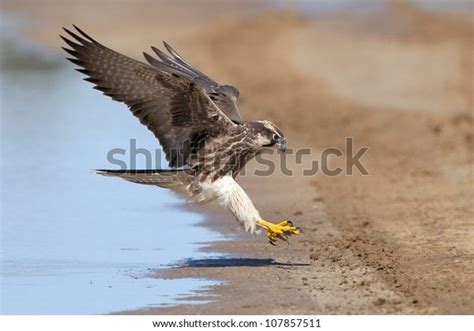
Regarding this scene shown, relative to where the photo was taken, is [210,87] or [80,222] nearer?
[210,87]

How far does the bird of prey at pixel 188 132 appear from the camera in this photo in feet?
28.4

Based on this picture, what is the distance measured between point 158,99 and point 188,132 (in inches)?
14.0

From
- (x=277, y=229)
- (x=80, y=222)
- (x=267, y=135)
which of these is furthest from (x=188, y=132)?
(x=80, y=222)

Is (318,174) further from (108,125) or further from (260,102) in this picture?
(260,102)

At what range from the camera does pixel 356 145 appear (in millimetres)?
13500

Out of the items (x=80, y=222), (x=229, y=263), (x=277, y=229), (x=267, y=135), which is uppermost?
(x=267, y=135)

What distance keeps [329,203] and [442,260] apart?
7.93 ft

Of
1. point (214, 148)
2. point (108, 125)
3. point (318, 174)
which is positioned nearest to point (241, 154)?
point (214, 148)

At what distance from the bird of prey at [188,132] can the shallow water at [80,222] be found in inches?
21.1

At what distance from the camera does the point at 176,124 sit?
8898 mm
